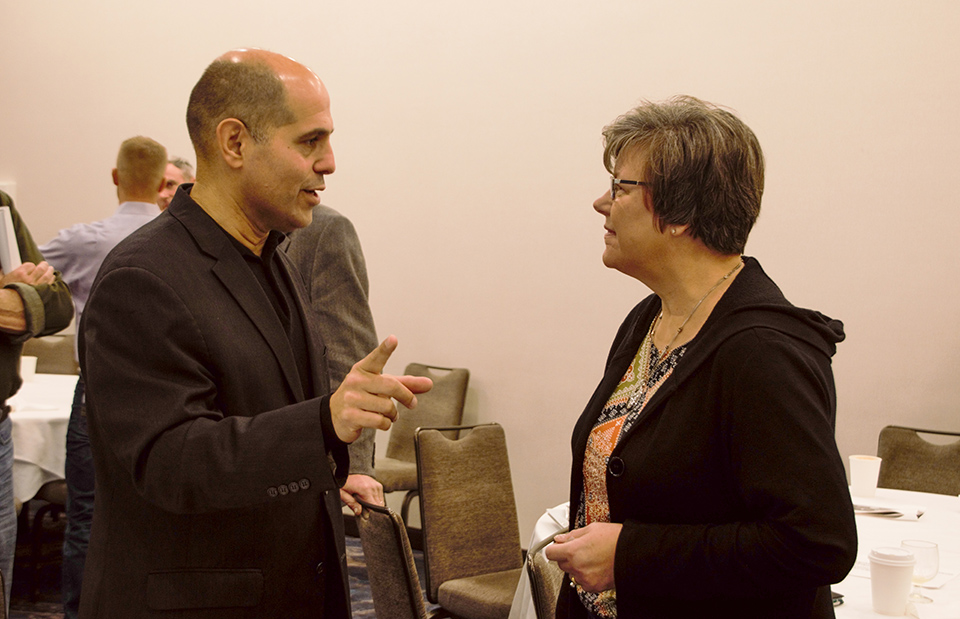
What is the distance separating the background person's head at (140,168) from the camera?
380 centimetres

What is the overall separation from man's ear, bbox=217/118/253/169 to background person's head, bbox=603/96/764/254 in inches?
28.5

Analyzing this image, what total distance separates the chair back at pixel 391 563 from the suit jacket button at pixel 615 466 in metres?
0.74

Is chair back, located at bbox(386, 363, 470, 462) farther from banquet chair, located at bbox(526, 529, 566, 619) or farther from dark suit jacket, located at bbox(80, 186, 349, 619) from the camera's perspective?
dark suit jacket, located at bbox(80, 186, 349, 619)

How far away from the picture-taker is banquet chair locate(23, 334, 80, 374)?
5.52 meters

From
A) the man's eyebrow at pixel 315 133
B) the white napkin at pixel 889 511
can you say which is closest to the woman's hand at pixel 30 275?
the man's eyebrow at pixel 315 133

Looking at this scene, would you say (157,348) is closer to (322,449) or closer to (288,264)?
(322,449)

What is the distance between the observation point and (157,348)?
50.7 inches

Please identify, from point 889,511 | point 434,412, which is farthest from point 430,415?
point 889,511

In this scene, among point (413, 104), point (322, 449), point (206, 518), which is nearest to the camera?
point (322, 449)

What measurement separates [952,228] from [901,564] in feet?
8.66

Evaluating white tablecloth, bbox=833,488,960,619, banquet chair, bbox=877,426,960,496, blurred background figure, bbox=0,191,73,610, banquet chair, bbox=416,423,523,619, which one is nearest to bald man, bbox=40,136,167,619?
blurred background figure, bbox=0,191,73,610

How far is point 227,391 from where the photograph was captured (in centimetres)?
138

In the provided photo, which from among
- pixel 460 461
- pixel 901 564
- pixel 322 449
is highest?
pixel 322 449

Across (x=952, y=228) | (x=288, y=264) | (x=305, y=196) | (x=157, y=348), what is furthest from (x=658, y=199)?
(x=952, y=228)
